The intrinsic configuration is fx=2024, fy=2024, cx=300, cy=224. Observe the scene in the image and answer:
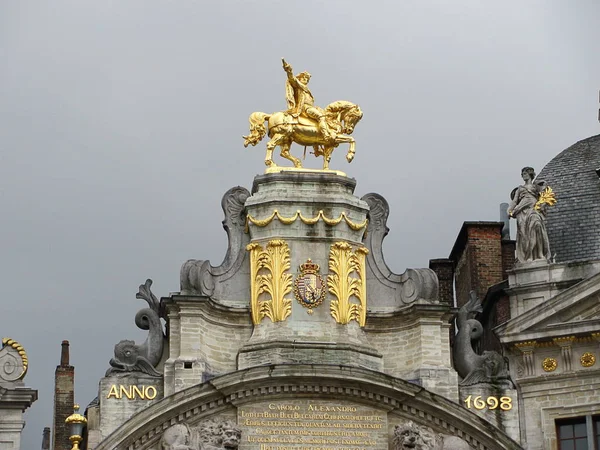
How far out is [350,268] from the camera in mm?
38031

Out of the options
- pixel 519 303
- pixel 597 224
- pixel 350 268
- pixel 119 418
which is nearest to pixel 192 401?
pixel 119 418

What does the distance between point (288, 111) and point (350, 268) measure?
335cm

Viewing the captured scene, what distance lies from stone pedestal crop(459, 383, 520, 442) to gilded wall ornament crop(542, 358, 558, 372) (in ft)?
2.34

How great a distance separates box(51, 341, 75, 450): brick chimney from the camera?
44312 mm

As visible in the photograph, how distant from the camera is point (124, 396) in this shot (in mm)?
36750

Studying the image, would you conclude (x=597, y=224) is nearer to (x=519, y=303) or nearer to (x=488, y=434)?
(x=519, y=303)

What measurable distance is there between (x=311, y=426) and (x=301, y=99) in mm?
6431

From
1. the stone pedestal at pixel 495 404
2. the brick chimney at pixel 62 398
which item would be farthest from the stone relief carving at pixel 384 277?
the brick chimney at pixel 62 398

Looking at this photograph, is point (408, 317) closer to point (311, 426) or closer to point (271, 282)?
point (271, 282)

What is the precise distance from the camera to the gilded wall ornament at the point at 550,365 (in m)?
37.7

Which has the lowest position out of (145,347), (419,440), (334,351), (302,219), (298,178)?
A: (419,440)

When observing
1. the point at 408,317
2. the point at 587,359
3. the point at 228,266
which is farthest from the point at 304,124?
the point at 587,359

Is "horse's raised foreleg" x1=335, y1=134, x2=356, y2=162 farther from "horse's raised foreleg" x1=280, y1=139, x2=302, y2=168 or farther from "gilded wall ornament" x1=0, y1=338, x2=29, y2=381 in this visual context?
"gilded wall ornament" x1=0, y1=338, x2=29, y2=381

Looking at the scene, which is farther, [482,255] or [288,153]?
[482,255]
